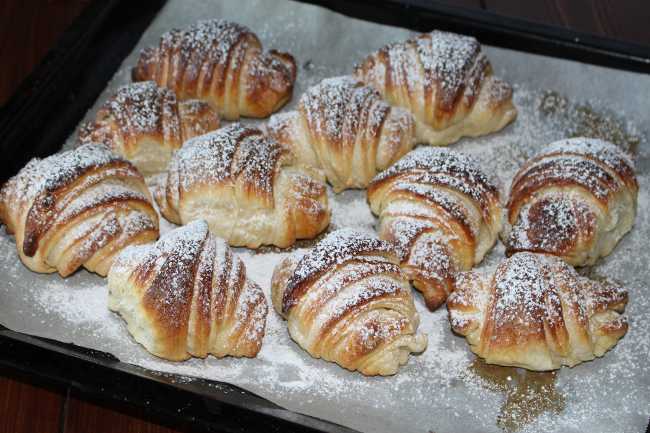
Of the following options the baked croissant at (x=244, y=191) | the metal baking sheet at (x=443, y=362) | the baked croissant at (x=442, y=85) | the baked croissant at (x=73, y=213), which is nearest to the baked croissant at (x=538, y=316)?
the metal baking sheet at (x=443, y=362)

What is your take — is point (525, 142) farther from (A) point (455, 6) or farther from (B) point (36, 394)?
(B) point (36, 394)

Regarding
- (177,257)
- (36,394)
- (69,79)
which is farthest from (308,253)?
(69,79)

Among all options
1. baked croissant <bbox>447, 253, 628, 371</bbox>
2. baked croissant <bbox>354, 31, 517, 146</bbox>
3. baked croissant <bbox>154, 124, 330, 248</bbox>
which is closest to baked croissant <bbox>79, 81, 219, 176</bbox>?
baked croissant <bbox>154, 124, 330, 248</bbox>

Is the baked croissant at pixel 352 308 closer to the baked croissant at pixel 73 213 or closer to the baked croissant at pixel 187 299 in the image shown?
the baked croissant at pixel 187 299

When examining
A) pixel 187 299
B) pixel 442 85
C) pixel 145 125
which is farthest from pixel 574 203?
pixel 145 125

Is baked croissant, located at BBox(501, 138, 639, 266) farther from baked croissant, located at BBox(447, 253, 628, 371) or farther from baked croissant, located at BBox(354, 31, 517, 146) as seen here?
baked croissant, located at BBox(354, 31, 517, 146)
